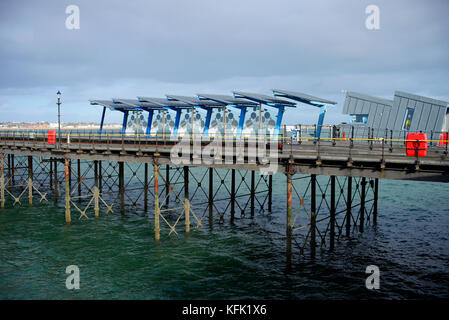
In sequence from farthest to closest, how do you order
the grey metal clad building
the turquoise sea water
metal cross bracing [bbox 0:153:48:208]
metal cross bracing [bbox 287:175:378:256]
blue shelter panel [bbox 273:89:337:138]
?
the grey metal clad building → metal cross bracing [bbox 0:153:48:208] → blue shelter panel [bbox 273:89:337:138] → metal cross bracing [bbox 287:175:378:256] → the turquoise sea water

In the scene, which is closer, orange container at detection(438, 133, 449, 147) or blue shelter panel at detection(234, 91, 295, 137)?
orange container at detection(438, 133, 449, 147)

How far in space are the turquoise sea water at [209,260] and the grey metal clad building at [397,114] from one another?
42.3ft

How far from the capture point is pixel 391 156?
18562 millimetres

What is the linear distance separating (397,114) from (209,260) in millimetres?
32571

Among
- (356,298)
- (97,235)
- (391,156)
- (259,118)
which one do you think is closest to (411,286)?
(356,298)

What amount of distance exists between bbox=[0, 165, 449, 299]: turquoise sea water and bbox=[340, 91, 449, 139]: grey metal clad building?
12884 millimetres

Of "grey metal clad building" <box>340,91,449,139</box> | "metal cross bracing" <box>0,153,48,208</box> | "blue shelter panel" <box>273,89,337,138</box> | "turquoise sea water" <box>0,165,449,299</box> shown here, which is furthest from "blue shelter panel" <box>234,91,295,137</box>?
"metal cross bracing" <box>0,153,48,208</box>

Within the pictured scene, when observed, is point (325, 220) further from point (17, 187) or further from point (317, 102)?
point (17, 187)

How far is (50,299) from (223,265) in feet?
29.5

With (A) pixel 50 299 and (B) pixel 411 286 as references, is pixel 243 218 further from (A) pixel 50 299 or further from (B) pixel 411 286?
(A) pixel 50 299

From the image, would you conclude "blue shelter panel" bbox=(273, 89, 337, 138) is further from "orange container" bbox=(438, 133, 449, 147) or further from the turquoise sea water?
the turquoise sea water

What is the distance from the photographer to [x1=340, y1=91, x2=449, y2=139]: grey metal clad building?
136 feet

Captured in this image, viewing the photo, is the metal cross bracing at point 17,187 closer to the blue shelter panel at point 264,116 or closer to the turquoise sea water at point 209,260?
the turquoise sea water at point 209,260
